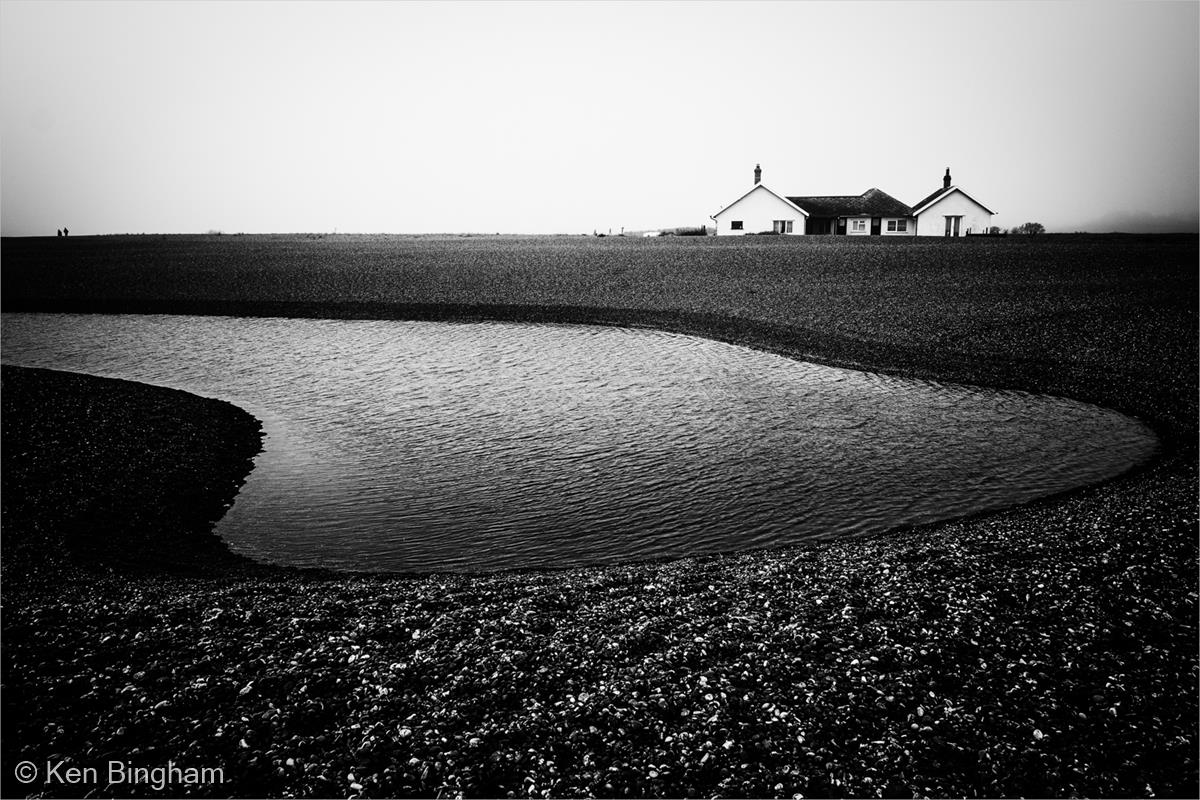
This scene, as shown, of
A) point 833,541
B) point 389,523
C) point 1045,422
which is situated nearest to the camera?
point 833,541

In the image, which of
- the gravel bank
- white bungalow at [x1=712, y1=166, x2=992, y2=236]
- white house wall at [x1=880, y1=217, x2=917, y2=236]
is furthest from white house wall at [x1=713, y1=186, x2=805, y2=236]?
the gravel bank

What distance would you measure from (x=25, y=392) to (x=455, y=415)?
12.0m

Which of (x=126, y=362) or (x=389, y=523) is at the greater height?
(x=126, y=362)

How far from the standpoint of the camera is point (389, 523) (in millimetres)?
12906

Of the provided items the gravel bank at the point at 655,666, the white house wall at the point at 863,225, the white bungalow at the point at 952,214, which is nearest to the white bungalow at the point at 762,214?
the white house wall at the point at 863,225

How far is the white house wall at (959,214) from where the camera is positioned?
69.8 m

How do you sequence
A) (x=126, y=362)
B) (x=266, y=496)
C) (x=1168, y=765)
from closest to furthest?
1. (x=1168, y=765)
2. (x=266, y=496)
3. (x=126, y=362)

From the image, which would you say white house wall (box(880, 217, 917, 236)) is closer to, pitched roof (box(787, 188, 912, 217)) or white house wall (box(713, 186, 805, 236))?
pitched roof (box(787, 188, 912, 217))

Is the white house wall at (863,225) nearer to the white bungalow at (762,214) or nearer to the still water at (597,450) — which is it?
the white bungalow at (762,214)

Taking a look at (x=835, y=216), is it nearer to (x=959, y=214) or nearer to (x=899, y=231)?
(x=899, y=231)

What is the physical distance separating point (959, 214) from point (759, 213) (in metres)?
19.9

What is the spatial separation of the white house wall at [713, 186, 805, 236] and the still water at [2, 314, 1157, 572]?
53144 millimetres

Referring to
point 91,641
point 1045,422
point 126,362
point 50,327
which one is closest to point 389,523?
point 91,641

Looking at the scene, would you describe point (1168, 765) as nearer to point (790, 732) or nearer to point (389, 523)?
point (790, 732)
